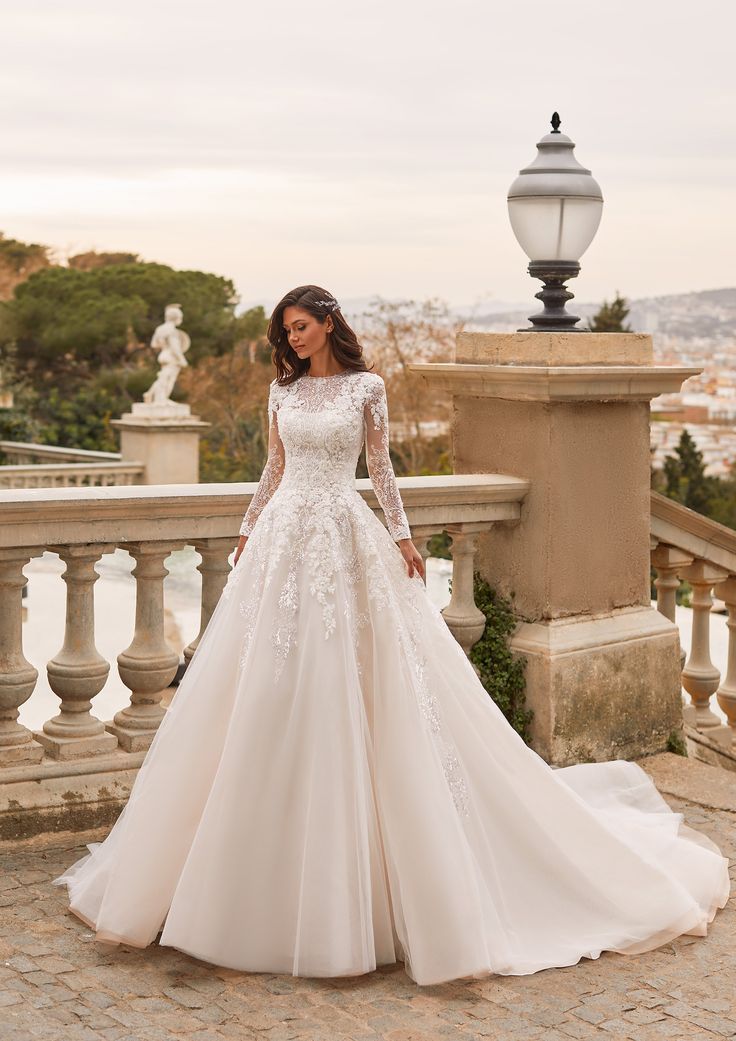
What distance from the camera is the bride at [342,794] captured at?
3107 mm

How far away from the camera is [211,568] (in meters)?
4.11

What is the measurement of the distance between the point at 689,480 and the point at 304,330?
25.6 meters

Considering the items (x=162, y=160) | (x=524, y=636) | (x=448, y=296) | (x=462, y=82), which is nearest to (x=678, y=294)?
(x=448, y=296)

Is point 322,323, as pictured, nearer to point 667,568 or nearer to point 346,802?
point 346,802

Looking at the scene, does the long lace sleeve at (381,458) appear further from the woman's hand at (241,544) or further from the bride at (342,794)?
the woman's hand at (241,544)

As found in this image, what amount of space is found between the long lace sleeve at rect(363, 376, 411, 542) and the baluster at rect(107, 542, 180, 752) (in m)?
0.75

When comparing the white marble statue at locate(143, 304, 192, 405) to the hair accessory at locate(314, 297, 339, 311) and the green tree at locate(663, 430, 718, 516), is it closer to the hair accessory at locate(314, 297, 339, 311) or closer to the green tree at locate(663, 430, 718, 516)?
the green tree at locate(663, 430, 718, 516)

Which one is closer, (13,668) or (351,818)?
(351,818)

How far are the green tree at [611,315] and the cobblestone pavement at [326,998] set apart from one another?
3108 cm

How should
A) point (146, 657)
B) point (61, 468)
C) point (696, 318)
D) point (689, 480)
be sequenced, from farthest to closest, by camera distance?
point (696, 318)
point (689, 480)
point (61, 468)
point (146, 657)

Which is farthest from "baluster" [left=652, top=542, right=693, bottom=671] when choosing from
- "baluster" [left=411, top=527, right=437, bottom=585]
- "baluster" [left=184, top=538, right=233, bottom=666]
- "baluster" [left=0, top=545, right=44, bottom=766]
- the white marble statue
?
the white marble statue

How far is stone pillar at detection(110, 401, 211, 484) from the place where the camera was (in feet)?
68.4

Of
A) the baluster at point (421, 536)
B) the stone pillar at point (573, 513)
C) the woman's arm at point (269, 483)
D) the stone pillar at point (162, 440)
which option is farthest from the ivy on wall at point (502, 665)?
the stone pillar at point (162, 440)

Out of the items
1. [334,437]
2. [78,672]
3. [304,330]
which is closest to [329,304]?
[304,330]
